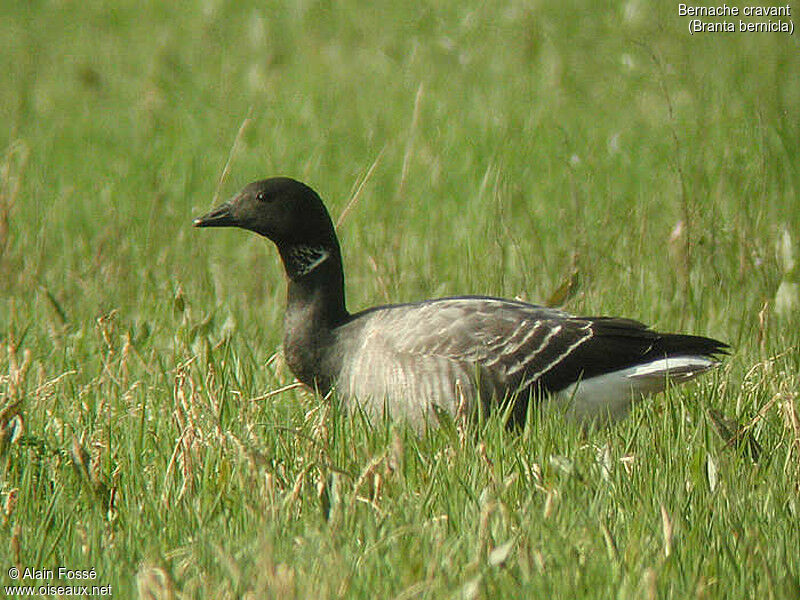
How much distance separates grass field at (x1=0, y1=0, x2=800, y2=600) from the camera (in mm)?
3676

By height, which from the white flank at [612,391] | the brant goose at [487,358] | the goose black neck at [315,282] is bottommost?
the white flank at [612,391]

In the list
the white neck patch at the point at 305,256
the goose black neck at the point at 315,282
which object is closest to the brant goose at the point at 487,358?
the goose black neck at the point at 315,282

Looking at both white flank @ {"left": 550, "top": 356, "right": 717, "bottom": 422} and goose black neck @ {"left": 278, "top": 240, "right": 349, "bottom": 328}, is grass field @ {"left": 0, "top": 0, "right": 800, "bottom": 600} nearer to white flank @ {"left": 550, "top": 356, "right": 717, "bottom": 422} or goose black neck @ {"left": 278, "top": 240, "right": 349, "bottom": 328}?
white flank @ {"left": 550, "top": 356, "right": 717, "bottom": 422}

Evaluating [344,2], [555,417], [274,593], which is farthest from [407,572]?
[344,2]

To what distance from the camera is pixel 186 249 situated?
781 centimetres

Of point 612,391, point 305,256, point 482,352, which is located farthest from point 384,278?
point 612,391

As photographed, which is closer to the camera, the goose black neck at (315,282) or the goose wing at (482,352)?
the goose wing at (482,352)

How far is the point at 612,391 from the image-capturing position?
540cm

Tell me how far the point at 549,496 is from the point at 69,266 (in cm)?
466

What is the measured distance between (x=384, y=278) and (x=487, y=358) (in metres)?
1.59

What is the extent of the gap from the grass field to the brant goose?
0.20 m

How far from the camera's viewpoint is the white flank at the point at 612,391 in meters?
5.34

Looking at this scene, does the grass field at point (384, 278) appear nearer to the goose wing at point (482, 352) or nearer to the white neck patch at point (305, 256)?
the goose wing at point (482, 352)

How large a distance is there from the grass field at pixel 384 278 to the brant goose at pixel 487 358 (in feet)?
0.66
